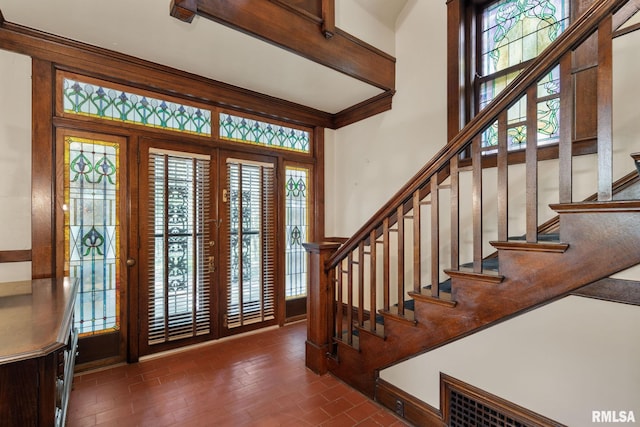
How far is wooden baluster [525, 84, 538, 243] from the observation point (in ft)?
4.93

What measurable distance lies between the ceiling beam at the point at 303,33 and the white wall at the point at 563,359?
260 centimetres

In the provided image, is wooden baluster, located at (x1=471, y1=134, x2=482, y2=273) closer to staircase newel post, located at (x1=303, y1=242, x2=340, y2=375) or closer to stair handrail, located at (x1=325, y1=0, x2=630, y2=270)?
stair handrail, located at (x1=325, y1=0, x2=630, y2=270)

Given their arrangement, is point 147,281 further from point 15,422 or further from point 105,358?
point 15,422

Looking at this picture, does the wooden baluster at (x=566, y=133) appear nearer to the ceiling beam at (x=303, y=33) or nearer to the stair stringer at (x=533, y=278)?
the stair stringer at (x=533, y=278)

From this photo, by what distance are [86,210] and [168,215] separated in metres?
0.68

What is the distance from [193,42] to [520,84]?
96.4 inches

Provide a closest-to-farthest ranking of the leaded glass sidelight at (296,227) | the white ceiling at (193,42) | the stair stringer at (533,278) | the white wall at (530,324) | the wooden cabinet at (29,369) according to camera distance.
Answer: the wooden cabinet at (29,369)
the stair stringer at (533,278)
the white wall at (530,324)
the white ceiling at (193,42)
the leaded glass sidelight at (296,227)

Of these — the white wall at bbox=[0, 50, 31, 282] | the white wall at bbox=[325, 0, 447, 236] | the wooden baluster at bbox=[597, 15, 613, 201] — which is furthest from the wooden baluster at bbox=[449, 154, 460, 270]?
the white wall at bbox=[0, 50, 31, 282]

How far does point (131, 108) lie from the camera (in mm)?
3027

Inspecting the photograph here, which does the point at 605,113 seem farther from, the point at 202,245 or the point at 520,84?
the point at 202,245

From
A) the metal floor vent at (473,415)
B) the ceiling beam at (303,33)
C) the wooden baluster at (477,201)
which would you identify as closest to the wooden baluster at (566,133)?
the wooden baluster at (477,201)

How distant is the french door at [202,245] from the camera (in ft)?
10.2

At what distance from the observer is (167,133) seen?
318 cm

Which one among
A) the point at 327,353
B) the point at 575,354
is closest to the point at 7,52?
the point at 327,353
